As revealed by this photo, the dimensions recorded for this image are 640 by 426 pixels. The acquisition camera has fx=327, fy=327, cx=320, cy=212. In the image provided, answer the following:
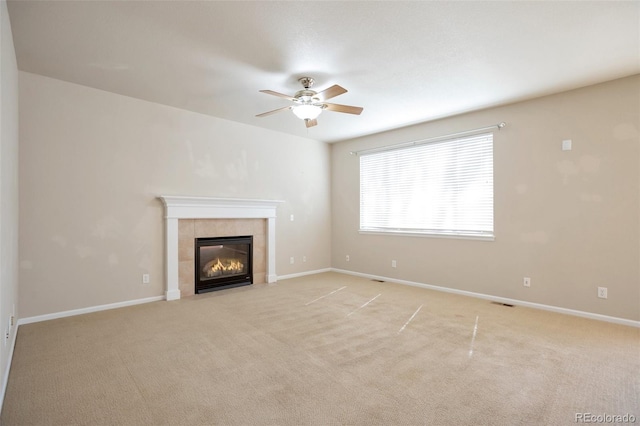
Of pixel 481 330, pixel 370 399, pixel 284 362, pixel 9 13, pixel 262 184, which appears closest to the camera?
pixel 370 399

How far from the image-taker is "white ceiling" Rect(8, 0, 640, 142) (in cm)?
249

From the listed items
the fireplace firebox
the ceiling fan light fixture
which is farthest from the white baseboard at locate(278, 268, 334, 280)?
the ceiling fan light fixture

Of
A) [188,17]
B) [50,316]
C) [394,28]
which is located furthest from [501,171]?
[50,316]

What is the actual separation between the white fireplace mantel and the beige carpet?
0.69 m

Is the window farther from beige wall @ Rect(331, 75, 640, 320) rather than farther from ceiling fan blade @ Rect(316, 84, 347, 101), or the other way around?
ceiling fan blade @ Rect(316, 84, 347, 101)

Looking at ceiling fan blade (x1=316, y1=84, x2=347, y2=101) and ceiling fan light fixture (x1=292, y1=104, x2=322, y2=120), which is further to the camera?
ceiling fan light fixture (x1=292, y1=104, x2=322, y2=120)

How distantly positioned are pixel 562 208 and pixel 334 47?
11.2 ft

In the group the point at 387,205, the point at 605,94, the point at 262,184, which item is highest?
the point at 605,94

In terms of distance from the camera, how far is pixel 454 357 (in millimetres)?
2793

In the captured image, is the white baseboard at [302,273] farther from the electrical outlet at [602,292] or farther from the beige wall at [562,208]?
the electrical outlet at [602,292]

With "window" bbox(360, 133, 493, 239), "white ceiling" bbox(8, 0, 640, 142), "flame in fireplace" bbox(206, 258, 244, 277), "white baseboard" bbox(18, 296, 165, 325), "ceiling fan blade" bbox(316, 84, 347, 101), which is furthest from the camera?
"flame in fireplace" bbox(206, 258, 244, 277)

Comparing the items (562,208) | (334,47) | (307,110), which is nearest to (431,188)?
(562,208)

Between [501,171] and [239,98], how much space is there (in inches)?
147

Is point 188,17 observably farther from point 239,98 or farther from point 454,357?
point 454,357
